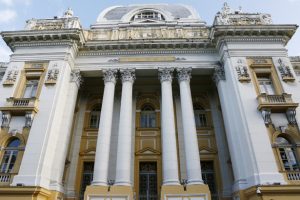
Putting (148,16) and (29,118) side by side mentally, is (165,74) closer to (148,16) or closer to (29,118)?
(148,16)

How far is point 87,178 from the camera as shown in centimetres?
1831

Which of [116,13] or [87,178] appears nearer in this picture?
[87,178]

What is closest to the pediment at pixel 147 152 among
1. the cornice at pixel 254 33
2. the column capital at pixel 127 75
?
the column capital at pixel 127 75

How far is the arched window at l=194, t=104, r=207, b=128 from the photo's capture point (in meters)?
20.5

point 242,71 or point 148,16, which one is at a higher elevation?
point 148,16

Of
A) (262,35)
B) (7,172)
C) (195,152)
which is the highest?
(262,35)

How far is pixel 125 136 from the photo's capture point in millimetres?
16781

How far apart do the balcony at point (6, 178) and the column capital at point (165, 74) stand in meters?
11.7

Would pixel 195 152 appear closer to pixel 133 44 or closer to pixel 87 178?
pixel 87 178

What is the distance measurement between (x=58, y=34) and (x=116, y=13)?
9.86 meters

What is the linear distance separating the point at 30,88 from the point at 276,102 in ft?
55.4

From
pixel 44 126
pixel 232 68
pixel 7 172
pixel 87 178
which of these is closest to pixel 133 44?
pixel 232 68

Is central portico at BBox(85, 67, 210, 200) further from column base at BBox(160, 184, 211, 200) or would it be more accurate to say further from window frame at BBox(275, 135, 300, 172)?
window frame at BBox(275, 135, 300, 172)

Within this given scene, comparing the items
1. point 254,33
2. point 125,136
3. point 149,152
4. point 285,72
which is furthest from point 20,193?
point 254,33
